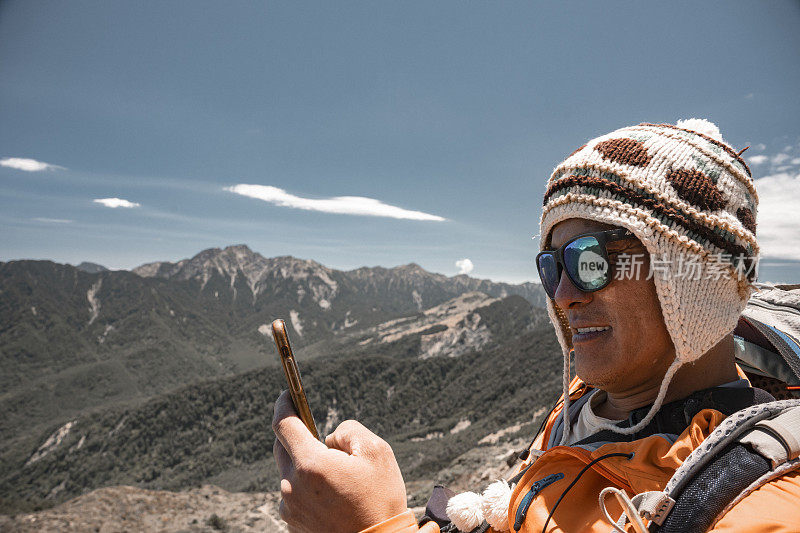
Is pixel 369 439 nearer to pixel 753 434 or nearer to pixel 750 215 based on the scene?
pixel 753 434

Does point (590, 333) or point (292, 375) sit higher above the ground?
point (590, 333)

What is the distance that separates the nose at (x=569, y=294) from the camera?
1.92 metres

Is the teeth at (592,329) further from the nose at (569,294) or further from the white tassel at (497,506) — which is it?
the white tassel at (497,506)

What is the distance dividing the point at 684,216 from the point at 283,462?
6.66 feet

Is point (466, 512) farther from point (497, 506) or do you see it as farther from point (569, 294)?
point (569, 294)

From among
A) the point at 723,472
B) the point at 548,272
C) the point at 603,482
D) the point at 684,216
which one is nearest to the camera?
the point at 723,472

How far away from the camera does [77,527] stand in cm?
1545

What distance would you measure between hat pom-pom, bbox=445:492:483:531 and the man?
0.02 metres

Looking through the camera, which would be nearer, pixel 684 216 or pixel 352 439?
pixel 352 439

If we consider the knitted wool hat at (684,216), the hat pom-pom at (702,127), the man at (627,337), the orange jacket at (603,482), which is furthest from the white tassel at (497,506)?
the hat pom-pom at (702,127)

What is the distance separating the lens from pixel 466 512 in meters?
1.99

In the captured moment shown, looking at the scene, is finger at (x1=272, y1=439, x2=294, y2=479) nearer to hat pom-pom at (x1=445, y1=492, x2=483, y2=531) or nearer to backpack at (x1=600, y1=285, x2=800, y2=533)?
hat pom-pom at (x1=445, y1=492, x2=483, y2=531)

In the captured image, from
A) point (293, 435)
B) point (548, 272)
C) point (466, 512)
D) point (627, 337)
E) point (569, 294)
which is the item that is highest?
point (548, 272)

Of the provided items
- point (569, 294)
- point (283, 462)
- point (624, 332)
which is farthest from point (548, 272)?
point (283, 462)
